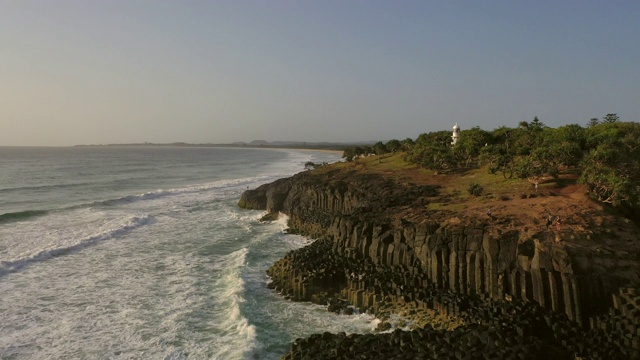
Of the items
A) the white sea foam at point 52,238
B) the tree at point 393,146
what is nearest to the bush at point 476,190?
the white sea foam at point 52,238

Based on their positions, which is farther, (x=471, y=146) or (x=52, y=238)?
(x=471, y=146)

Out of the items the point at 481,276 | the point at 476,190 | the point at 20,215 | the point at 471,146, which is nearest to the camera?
the point at 481,276

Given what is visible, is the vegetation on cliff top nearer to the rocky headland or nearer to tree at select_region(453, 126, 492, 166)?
tree at select_region(453, 126, 492, 166)

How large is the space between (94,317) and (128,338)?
3808 mm

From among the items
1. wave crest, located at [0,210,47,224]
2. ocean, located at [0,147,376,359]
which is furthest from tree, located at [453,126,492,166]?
wave crest, located at [0,210,47,224]

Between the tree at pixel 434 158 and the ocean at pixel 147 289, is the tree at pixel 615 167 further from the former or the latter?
the ocean at pixel 147 289

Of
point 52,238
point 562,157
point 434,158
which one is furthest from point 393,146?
point 52,238

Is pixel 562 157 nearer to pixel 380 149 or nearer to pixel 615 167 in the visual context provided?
pixel 615 167

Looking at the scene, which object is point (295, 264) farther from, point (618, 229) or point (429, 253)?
point (618, 229)

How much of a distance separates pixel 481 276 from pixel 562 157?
61.3 feet

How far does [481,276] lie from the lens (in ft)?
74.1

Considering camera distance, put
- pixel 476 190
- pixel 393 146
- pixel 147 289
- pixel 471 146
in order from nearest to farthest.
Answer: pixel 147 289 → pixel 476 190 → pixel 471 146 → pixel 393 146

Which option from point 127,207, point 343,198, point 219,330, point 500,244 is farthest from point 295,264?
point 127,207

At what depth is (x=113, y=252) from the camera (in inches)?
1430
